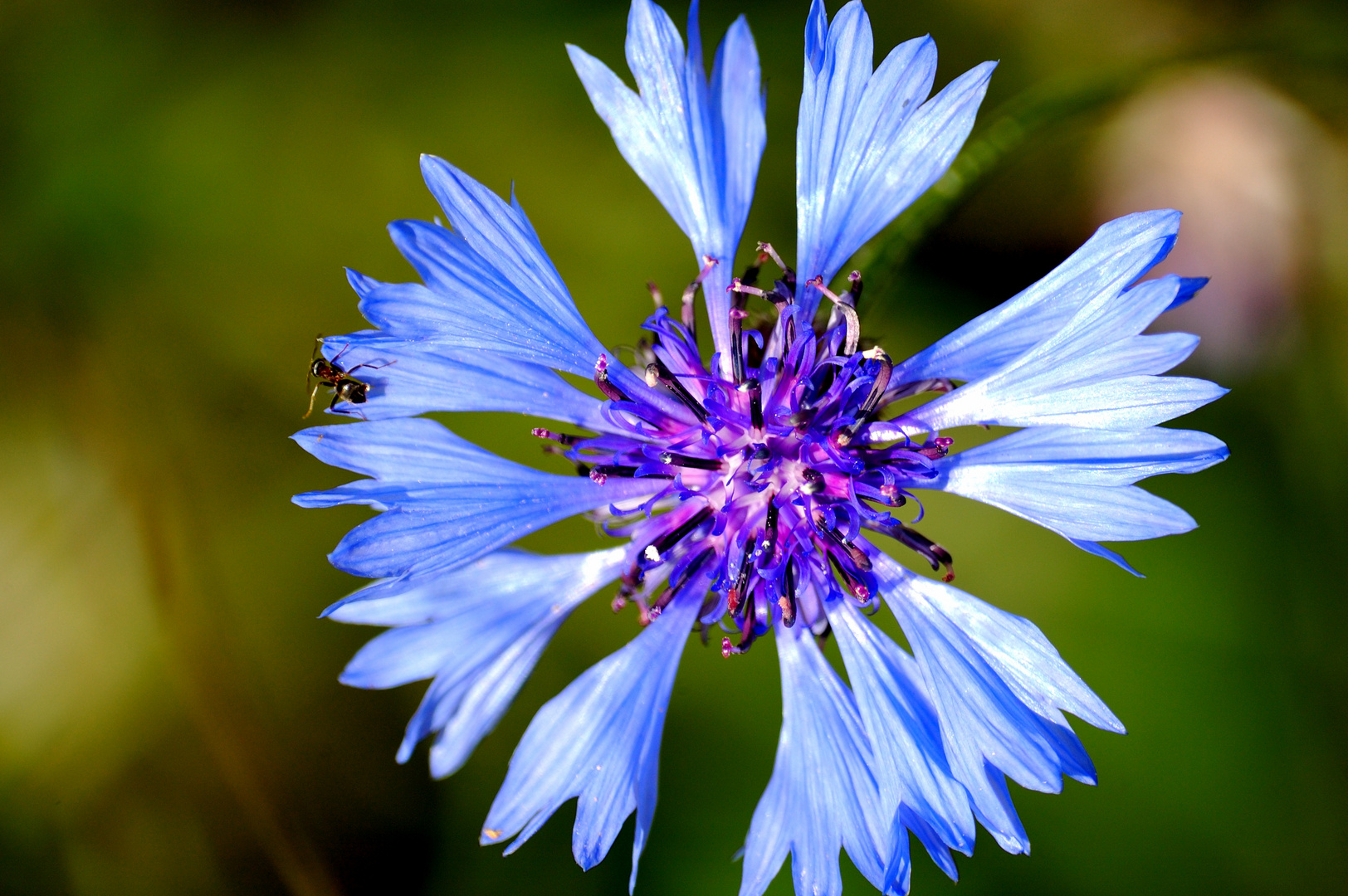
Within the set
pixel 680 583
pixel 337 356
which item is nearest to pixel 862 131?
pixel 680 583

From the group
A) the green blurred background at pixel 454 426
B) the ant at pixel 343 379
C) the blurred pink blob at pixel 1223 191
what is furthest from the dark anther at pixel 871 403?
the blurred pink blob at pixel 1223 191

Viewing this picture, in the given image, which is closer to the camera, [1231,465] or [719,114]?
[719,114]

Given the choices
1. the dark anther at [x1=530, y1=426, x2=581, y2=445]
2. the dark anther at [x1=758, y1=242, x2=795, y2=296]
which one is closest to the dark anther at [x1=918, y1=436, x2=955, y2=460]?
the dark anther at [x1=758, y1=242, x2=795, y2=296]

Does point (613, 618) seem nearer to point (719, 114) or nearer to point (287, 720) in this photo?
point (287, 720)

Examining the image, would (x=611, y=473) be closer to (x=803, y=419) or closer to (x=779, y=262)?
(x=803, y=419)

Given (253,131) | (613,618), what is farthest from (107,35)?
(613,618)

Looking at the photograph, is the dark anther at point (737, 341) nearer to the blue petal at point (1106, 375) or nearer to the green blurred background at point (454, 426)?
the blue petal at point (1106, 375)
